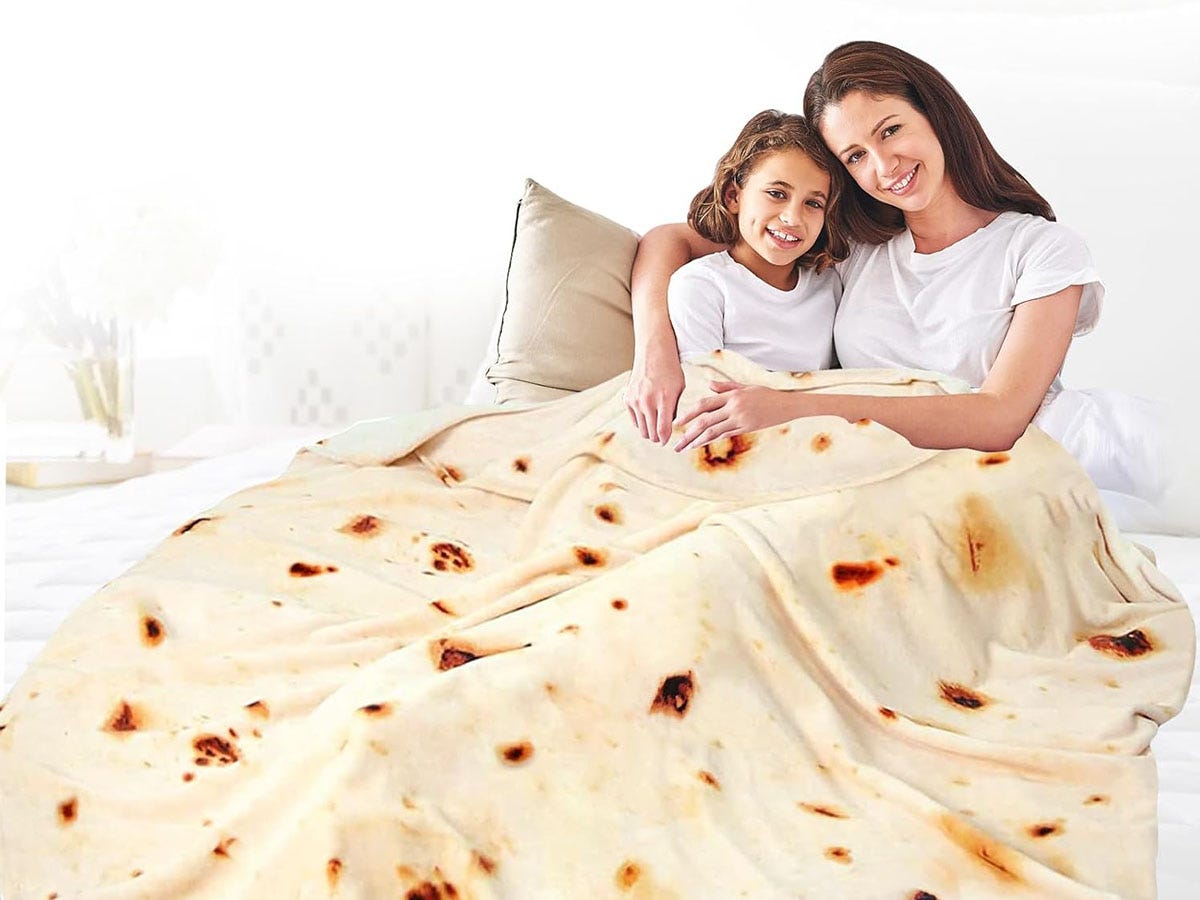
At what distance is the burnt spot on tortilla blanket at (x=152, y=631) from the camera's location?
1188 mm

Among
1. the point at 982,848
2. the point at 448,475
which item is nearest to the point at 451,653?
the point at 982,848

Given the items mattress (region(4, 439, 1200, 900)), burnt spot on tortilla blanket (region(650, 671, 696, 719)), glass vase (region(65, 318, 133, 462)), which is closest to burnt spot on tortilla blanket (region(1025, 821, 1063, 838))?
mattress (region(4, 439, 1200, 900))

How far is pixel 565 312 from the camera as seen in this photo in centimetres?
192

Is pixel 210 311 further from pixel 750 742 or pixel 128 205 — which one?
pixel 750 742

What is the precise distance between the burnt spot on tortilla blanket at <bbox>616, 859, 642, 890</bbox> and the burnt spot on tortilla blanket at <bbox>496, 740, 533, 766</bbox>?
0.37 feet

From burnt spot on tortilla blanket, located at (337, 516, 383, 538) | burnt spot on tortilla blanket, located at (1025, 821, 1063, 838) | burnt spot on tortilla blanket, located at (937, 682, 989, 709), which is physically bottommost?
burnt spot on tortilla blanket, located at (337, 516, 383, 538)

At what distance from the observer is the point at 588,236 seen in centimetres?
196

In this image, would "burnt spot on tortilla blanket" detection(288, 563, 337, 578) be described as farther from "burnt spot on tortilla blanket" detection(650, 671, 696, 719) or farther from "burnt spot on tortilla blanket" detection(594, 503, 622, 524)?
"burnt spot on tortilla blanket" detection(650, 671, 696, 719)

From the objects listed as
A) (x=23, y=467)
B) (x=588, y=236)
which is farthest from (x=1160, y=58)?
(x=23, y=467)

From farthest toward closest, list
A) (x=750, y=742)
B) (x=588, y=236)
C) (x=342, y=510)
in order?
1. (x=588, y=236)
2. (x=342, y=510)
3. (x=750, y=742)

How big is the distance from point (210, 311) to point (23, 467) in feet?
1.83

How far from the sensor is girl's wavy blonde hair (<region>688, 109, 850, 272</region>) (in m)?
1.77

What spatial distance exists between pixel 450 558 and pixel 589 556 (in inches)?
8.4

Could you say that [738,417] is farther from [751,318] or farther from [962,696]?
[962,696]
